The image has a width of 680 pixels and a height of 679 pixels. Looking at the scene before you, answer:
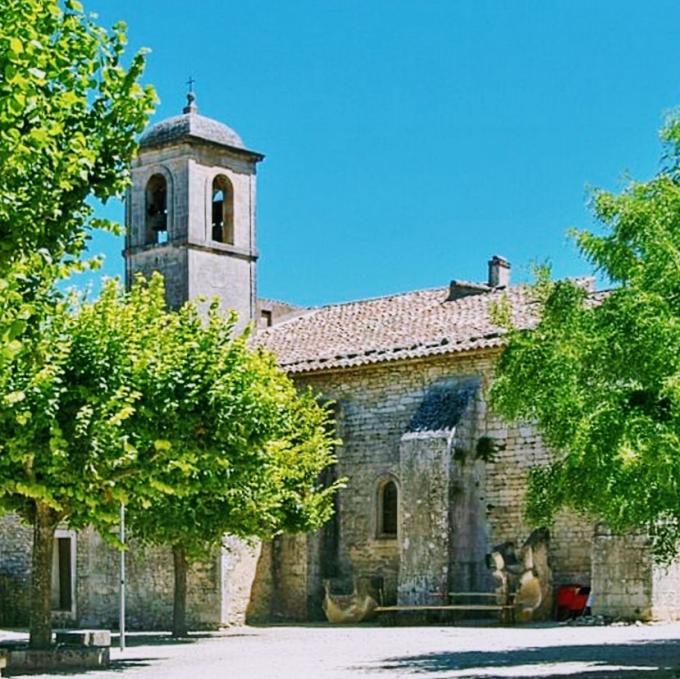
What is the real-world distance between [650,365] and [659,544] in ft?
10.1

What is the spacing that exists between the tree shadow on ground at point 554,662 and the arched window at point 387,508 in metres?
11.8

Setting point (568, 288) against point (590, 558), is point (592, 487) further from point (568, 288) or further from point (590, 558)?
point (590, 558)

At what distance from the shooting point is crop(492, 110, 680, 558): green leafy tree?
1806 centimetres

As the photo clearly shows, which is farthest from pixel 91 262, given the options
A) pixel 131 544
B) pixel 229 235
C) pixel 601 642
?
pixel 229 235

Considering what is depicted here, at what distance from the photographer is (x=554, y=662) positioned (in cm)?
2161

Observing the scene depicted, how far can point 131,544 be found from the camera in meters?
37.2

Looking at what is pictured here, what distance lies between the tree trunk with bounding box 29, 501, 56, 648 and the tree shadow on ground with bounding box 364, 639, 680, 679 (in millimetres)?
5031

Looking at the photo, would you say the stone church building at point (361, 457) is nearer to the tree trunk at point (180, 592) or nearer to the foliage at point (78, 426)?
the tree trunk at point (180, 592)

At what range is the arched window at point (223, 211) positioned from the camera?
1617 inches

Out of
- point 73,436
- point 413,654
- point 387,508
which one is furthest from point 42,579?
point 387,508

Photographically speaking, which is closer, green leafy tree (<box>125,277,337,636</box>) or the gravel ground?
the gravel ground

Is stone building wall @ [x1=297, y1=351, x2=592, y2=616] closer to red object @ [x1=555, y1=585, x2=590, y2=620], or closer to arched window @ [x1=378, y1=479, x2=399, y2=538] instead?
arched window @ [x1=378, y1=479, x2=399, y2=538]

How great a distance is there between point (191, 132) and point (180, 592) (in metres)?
14.1

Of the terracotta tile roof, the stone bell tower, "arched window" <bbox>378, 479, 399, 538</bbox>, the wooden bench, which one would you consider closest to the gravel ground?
the wooden bench
